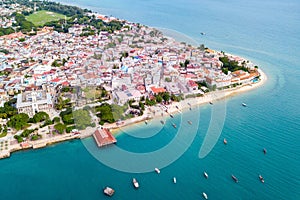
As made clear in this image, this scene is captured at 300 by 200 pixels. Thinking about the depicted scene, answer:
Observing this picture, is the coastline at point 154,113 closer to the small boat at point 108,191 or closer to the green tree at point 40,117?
the green tree at point 40,117

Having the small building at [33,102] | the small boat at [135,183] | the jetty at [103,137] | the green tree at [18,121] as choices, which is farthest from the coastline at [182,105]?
the green tree at [18,121]

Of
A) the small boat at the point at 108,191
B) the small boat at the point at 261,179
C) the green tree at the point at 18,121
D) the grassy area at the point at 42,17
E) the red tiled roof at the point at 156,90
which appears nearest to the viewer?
the small boat at the point at 108,191

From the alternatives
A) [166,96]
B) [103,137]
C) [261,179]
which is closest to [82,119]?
[103,137]

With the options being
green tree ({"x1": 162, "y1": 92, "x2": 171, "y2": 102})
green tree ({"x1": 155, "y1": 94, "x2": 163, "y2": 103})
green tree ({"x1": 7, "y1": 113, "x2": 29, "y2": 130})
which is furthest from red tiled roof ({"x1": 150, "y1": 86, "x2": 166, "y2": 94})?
green tree ({"x1": 7, "y1": 113, "x2": 29, "y2": 130})

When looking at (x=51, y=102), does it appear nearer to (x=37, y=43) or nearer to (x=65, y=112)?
(x=65, y=112)

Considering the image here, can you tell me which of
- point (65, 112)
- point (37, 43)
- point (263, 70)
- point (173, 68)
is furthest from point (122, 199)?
point (37, 43)

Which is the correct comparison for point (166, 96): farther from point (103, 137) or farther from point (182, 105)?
point (103, 137)
